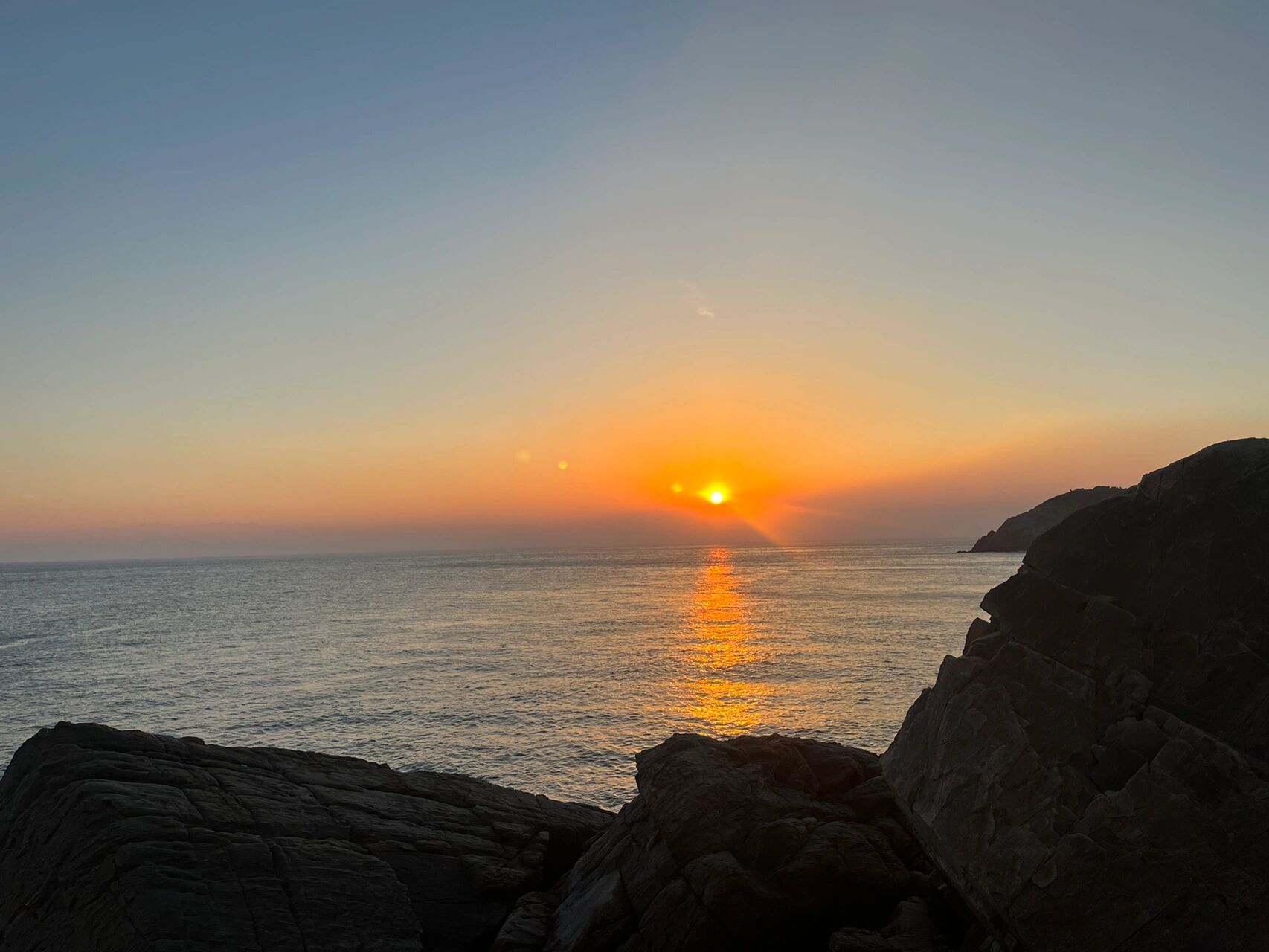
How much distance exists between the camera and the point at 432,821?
19.9m

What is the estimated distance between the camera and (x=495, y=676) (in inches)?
2372

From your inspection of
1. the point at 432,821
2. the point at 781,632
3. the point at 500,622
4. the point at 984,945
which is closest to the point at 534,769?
the point at 432,821

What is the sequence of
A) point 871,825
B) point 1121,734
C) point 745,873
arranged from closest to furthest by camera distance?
point 1121,734 → point 745,873 → point 871,825

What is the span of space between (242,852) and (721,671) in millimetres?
50118

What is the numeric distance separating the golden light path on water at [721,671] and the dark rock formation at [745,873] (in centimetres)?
2561

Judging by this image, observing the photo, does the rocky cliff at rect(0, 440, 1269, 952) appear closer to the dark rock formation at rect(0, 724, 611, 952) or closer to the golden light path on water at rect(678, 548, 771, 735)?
the dark rock formation at rect(0, 724, 611, 952)

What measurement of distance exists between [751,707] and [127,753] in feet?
121

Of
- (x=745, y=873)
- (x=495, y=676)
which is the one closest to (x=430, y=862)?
(x=745, y=873)

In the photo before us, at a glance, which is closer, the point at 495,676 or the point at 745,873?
the point at 745,873

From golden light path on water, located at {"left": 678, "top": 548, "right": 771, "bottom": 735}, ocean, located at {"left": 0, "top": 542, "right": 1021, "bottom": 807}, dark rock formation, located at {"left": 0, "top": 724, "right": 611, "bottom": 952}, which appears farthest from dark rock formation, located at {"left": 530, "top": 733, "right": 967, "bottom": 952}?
golden light path on water, located at {"left": 678, "top": 548, "right": 771, "bottom": 735}

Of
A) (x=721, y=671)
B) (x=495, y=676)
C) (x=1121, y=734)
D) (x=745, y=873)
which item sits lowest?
(x=721, y=671)

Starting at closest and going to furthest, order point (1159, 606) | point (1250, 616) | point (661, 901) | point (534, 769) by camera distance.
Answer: point (1250, 616), point (1159, 606), point (661, 901), point (534, 769)

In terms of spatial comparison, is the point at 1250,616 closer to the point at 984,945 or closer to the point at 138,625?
the point at 984,945

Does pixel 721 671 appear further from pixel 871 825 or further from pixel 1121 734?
pixel 1121 734
